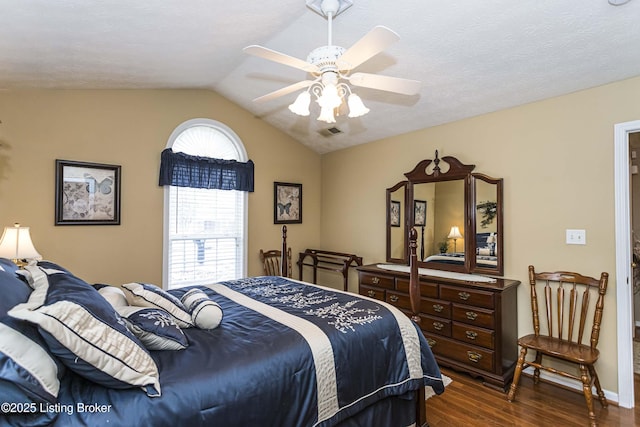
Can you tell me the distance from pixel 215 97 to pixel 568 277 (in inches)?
158

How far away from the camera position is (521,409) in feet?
8.05

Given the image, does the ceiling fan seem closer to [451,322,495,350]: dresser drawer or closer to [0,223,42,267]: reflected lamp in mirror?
[451,322,495,350]: dresser drawer

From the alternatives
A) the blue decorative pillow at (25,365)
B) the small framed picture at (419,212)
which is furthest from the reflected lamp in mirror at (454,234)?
the blue decorative pillow at (25,365)

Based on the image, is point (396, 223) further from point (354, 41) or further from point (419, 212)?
point (354, 41)

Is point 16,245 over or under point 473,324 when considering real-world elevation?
over

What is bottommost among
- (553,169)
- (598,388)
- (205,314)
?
(598,388)

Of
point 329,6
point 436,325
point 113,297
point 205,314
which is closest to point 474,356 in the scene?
point 436,325

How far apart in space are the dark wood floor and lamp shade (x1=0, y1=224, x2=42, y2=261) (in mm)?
3170

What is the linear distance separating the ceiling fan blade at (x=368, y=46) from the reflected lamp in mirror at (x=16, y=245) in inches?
103

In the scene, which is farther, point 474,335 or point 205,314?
point 474,335

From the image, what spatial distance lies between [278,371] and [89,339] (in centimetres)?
74

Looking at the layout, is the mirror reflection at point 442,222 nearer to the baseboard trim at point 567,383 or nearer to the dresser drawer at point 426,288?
the dresser drawer at point 426,288

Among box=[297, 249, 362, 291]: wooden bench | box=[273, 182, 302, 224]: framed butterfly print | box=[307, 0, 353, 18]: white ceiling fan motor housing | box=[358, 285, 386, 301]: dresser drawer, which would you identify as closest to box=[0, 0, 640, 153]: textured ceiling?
box=[307, 0, 353, 18]: white ceiling fan motor housing

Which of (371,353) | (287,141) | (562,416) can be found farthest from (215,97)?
(562,416)
